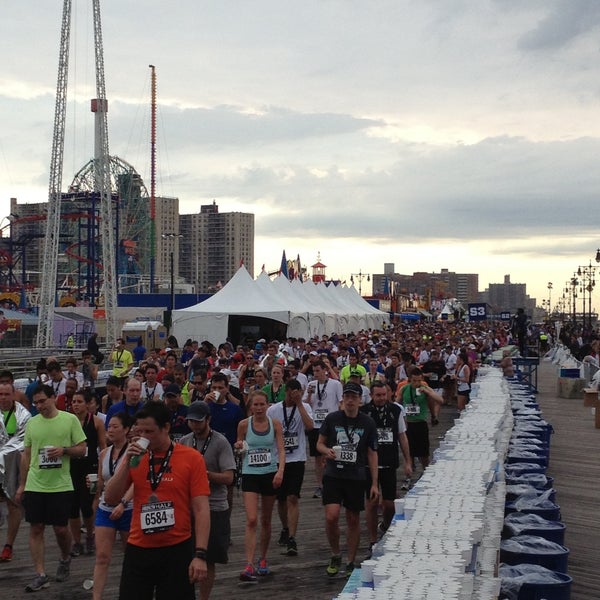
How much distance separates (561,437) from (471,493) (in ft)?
40.3

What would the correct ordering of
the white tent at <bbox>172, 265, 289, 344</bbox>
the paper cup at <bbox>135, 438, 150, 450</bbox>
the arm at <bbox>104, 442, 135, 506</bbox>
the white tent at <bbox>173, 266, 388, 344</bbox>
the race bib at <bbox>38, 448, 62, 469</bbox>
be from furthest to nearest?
the white tent at <bbox>173, 266, 388, 344</bbox>, the white tent at <bbox>172, 265, 289, 344</bbox>, the race bib at <bbox>38, 448, 62, 469</bbox>, the arm at <bbox>104, 442, 135, 506</bbox>, the paper cup at <bbox>135, 438, 150, 450</bbox>

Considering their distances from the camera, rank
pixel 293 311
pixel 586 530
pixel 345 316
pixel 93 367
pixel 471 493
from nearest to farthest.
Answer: pixel 471 493, pixel 586 530, pixel 93 367, pixel 293 311, pixel 345 316

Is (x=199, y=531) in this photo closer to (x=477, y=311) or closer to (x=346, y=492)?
(x=346, y=492)

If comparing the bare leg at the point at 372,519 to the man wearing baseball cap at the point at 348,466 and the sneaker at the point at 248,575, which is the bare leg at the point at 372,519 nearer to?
the man wearing baseball cap at the point at 348,466

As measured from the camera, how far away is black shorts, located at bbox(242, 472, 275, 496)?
7938mm

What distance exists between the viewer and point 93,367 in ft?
57.7

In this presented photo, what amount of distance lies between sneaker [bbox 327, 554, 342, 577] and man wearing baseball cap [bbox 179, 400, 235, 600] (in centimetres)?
166

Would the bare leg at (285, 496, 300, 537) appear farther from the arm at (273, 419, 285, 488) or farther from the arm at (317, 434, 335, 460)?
the arm at (317, 434, 335, 460)

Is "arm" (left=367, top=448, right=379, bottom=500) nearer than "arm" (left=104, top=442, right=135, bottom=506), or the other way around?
"arm" (left=104, top=442, right=135, bottom=506)

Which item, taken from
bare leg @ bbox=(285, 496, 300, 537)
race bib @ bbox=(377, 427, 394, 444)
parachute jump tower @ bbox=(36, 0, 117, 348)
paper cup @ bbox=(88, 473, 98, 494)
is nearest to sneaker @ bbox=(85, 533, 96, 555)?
bare leg @ bbox=(285, 496, 300, 537)

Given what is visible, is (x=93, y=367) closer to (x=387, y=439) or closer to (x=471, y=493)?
(x=387, y=439)

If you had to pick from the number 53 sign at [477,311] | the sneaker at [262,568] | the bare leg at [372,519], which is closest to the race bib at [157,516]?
the sneaker at [262,568]

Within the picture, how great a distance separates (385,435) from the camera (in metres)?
8.74

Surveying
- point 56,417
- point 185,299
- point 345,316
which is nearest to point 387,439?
point 56,417
